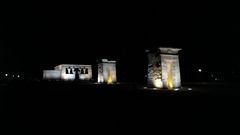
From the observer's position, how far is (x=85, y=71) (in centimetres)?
3500

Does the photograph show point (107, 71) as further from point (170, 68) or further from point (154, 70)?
point (170, 68)

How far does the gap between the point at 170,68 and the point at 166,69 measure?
42cm

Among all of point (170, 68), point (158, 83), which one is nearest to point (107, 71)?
point (158, 83)

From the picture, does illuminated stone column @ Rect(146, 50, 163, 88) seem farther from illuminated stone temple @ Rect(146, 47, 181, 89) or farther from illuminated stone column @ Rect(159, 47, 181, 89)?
illuminated stone column @ Rect(159, 47, 181, 89)

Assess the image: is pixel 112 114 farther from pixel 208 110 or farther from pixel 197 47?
pixel 197 47

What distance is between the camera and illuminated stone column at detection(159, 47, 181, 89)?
47.2ft

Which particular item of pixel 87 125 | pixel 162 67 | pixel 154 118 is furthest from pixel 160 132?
pixel 162 67

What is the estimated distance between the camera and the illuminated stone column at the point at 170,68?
14391 millimetres

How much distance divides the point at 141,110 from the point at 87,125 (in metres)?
1.82

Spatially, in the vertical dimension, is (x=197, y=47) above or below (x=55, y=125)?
above

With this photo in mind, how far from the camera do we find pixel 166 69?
14.5 m

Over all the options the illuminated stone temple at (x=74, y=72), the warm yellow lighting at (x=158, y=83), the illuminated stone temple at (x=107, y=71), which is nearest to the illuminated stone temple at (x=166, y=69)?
the warm yellow lighting at (x=158, y=83)

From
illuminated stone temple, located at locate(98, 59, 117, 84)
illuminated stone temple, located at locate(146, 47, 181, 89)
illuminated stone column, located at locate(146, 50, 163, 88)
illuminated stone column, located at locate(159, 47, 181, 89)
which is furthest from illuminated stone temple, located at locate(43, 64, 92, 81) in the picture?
illuminated stone column, located at locate(159, 47, 181, 89)

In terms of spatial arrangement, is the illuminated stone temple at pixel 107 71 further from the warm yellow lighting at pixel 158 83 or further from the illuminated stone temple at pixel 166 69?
the warm yellow lighting at pixel 158 83
